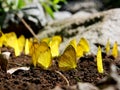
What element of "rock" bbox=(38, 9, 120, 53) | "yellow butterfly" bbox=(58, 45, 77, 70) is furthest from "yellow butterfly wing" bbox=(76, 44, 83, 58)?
"rock" bbox=(38, 9, 120, 53)

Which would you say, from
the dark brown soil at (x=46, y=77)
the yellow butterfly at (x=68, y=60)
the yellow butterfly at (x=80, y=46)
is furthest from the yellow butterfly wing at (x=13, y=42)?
the yellow butterfly at (x=68, y=60)

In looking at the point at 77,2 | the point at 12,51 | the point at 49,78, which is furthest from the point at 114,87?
the point at 77,2

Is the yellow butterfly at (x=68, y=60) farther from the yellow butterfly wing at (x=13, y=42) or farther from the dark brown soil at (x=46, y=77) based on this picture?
the yellow butterfly wing at (x=13, y=42)

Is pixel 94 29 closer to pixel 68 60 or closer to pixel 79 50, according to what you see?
pixel 79 50

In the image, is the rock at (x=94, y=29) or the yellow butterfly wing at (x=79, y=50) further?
the rock at (x=94, y=29)

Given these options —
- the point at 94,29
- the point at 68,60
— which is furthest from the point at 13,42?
the point at 94,29
